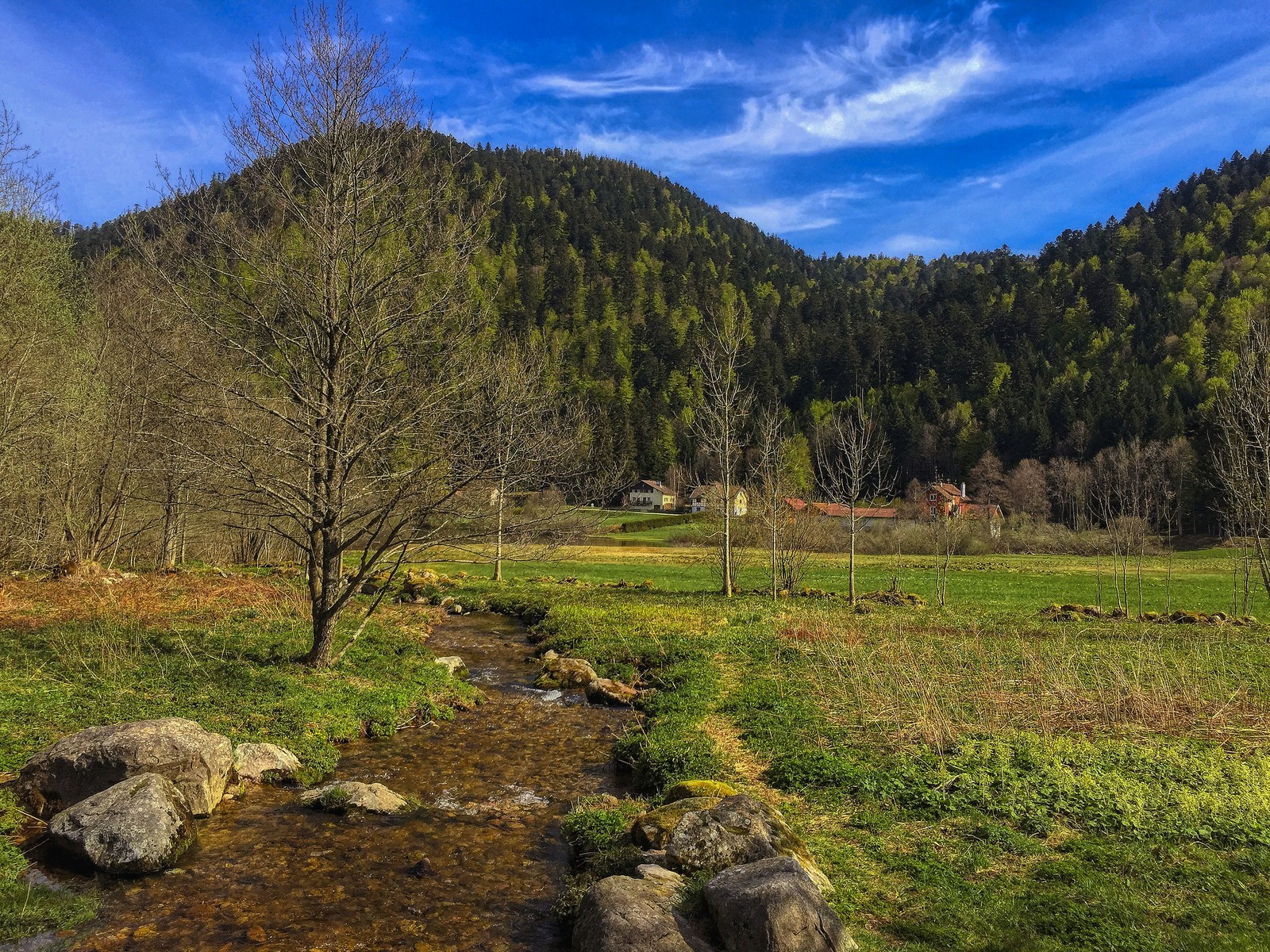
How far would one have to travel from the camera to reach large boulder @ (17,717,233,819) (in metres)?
8.22

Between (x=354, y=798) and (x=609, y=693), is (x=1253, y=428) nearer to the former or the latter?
(x=609, y=693)

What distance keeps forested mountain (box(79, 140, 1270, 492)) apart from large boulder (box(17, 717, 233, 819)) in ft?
269

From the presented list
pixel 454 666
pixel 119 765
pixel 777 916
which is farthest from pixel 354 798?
pixel 454 666

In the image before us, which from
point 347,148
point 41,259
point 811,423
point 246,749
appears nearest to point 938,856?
point 246,749

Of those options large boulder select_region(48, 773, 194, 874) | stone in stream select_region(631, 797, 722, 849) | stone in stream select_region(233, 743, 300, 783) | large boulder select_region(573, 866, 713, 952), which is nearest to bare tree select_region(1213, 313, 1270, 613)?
stone in stream select_region(631, 797, 722, 849)

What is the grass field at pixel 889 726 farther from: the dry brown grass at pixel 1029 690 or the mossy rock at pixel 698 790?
the mossy rock at pixel 698 790

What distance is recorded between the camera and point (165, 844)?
7453mm

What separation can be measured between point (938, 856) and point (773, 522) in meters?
19.9

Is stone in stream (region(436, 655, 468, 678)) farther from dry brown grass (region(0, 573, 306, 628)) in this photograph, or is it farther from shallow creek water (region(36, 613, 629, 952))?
dry brown grass (region(0, 573, 306, 628))

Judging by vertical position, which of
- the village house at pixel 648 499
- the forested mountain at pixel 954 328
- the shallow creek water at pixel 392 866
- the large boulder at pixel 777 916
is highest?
the forested mountain at pixel 954 328

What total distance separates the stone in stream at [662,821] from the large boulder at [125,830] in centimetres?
486

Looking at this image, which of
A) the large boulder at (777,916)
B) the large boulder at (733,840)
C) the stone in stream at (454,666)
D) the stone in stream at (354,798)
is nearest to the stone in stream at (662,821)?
the large boulder at (733,840)

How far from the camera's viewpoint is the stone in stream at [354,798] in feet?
30.0

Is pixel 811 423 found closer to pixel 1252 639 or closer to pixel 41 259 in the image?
pixel 1252 639
